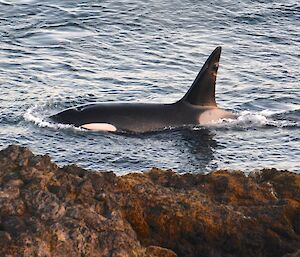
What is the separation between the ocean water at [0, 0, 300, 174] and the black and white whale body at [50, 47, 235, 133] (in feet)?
0.86

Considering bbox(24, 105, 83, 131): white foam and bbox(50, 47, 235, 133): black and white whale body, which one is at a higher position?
bbox(50, 47, 235, 133): black and white whale body

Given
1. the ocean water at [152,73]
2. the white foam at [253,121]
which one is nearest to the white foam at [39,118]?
the ocean water at [152,73]

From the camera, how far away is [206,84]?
14.8 meters

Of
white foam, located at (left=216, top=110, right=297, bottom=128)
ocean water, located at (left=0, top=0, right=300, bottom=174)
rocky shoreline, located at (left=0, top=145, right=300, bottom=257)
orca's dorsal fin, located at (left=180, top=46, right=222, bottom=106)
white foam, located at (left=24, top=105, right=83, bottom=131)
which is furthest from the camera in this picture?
white foam, located at (left=216, top=110, right=297, bottom=128)

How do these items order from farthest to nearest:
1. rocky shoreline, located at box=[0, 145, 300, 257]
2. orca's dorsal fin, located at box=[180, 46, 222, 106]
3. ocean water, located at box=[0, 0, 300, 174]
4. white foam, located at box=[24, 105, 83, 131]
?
white foam, located at box=[24, 105, 83, 131]
orca's dorsal fin, located at box=[180, 46, 222, 106]
ocean water, located at box=[0, 0, 300, 174]
rocky shoreline, located at box=[0, 145, 300, 257]

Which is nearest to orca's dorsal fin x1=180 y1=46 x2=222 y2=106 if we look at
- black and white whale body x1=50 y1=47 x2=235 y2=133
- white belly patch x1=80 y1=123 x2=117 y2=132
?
black and white whale body x1=50 y1=47 x2=235 y2=133

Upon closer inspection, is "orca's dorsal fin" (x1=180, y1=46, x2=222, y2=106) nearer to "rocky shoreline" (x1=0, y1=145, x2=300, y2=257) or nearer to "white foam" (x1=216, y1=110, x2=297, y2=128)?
"white foam" (x1=216, y1=110, x2=297, y2=128)

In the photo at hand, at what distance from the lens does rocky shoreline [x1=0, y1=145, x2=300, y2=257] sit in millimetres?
5359

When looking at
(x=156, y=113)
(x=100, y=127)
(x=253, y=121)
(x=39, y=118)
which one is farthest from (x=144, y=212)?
(x=253, y=121)

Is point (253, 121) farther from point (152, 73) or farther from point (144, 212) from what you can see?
point (144, 212)

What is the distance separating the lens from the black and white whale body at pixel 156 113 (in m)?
14.8

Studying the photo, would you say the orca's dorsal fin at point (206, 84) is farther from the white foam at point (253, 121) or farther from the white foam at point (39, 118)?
the white foam at point (39, 118)

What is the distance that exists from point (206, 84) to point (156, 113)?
1057 mm

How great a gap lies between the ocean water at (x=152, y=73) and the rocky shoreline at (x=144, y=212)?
19.3 ft
